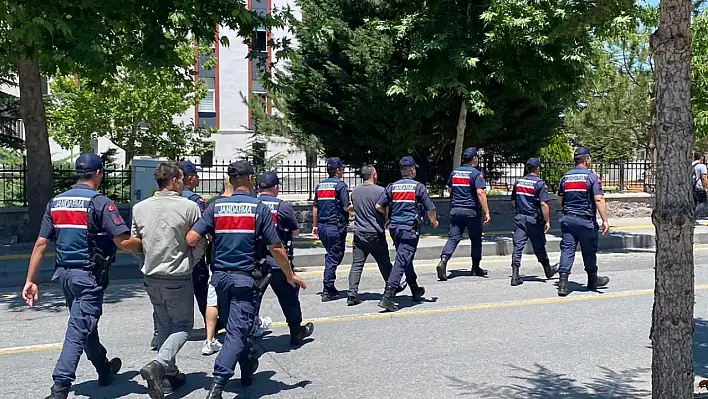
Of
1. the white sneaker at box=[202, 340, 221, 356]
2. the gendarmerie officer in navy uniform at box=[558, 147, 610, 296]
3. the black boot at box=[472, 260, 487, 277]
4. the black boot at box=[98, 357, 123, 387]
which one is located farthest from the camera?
the black boot at box=[472, 260, 487, 277]

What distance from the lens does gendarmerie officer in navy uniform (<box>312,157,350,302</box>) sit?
876 cm

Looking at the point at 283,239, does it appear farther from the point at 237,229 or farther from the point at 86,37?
the point at 86,37

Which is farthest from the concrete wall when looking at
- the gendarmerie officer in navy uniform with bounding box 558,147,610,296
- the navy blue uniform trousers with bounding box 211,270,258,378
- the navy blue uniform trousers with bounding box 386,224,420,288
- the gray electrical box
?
the navy blue uniform trousers with bounding box 211,270,258,378

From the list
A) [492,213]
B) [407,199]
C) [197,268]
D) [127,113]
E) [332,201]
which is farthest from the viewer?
[127,113]

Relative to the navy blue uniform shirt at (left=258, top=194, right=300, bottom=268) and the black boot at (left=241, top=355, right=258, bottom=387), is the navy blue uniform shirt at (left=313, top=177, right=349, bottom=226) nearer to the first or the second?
the navy blue uniform shirt at (left=258, top=194, right=300, bottom=268)

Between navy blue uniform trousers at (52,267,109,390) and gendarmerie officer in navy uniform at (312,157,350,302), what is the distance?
12.8 ft

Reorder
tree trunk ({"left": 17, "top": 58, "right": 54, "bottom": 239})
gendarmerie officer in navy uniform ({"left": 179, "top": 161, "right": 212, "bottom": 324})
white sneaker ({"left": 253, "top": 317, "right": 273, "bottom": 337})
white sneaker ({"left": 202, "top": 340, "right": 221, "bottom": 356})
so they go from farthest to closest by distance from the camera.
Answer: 1. tree trunk ({"left": 17, "top": 58, "right": 54, "bottom": 239})
2. white sneaker ({"left": 253, "top": 317, "right": 273, "bottom": 337})
3. gendarmerie officer in navy uniform ({"left": 179, "top": 161, "right": 212, "bottom": 324})
4. white sneaker ({"left": 202, "top": 340, "right": 221, "bottom": 356})


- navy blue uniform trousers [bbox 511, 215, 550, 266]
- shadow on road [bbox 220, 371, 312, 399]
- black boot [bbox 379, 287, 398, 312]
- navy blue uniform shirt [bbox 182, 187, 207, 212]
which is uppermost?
navy blue uniform shirt [bbox 182, 187, 207, 212]

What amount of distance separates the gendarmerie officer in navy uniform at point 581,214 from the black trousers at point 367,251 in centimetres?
244

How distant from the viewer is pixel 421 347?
6.72 meters

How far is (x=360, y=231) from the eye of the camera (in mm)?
8344

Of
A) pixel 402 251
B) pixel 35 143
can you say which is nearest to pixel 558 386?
pixel 402 251

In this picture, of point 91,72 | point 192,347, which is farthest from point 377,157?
point 192,347

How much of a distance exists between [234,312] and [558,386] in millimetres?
2629
